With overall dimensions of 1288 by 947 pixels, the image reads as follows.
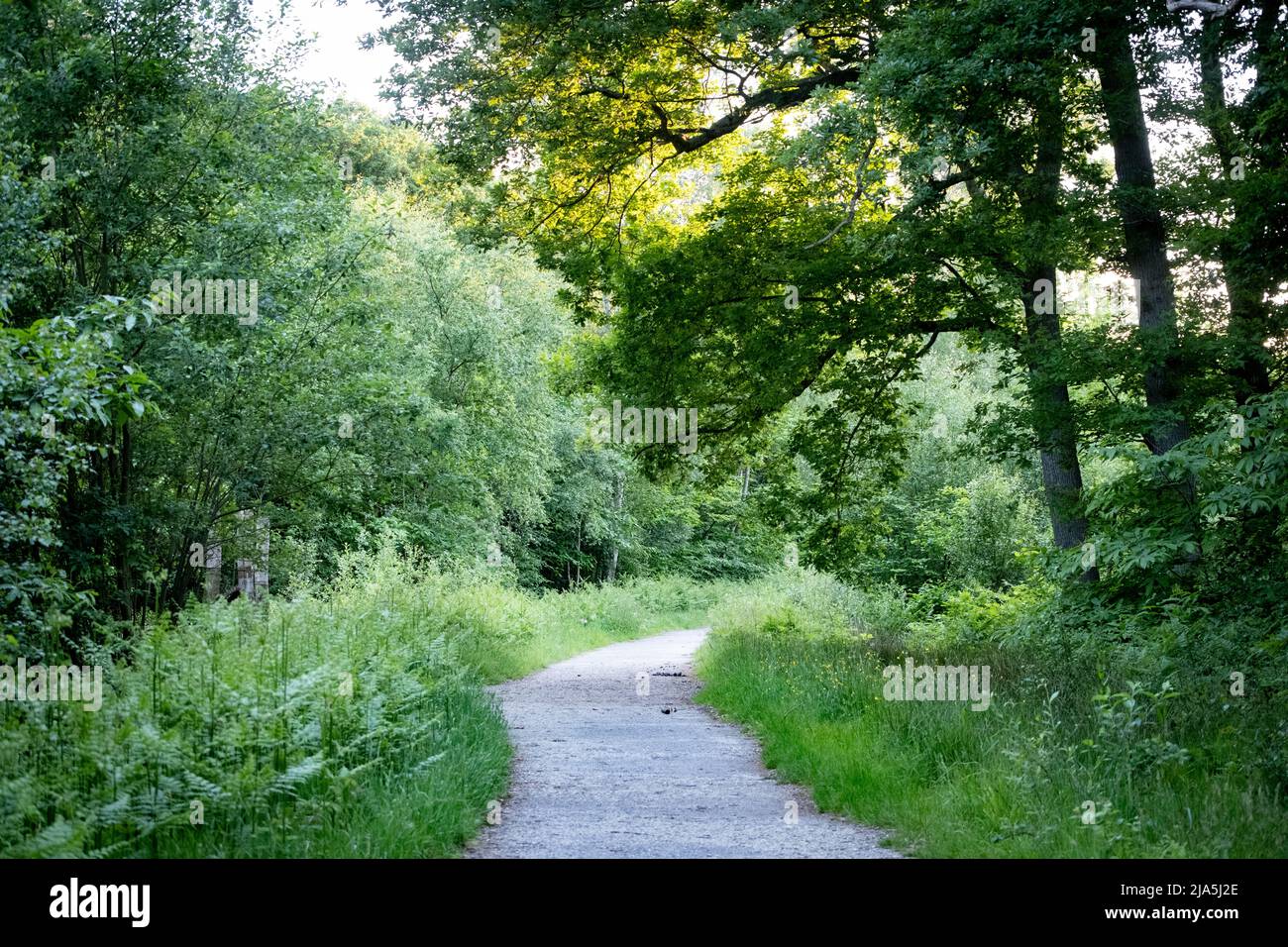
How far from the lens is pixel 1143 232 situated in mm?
13727

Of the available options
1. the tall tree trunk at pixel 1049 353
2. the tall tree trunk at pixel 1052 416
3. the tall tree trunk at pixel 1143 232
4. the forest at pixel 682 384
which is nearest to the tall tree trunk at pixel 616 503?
the forest at pixel 682 384

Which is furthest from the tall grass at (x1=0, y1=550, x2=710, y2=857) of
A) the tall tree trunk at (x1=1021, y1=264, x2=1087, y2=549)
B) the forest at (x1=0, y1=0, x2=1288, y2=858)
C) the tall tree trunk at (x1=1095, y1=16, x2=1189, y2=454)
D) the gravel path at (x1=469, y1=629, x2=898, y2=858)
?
the tall tree trunk at (x1=1095, y1=16, x2=1189, y2=454)

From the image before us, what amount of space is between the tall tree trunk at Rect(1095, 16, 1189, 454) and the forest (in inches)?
2.5

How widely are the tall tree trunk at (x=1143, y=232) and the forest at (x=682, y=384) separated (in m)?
0.06

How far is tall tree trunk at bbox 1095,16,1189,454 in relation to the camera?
12281 millimetres

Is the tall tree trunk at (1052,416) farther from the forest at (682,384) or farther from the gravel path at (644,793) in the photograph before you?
the gravel path at (644,793)

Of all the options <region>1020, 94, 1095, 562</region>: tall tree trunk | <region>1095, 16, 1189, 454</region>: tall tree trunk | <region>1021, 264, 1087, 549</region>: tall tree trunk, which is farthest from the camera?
<region>1021, 264, 1087, 549</region>: tall tree trunk

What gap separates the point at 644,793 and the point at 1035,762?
10.1ft

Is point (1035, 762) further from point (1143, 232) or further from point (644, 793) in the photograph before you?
point (1143, 232)

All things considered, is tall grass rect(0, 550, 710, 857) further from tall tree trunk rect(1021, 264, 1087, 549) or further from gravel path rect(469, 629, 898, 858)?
tall tree trunk rect(1021, 264, 1087, 549)
